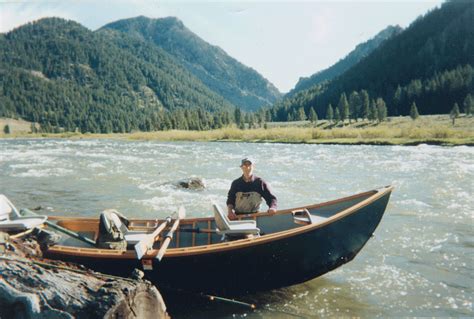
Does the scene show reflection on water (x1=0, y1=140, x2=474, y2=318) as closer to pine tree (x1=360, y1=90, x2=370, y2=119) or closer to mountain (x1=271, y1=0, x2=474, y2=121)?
pine tree (x1=360, y1=90, x2=370, y2=119)

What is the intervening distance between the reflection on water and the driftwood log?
197 centimetres

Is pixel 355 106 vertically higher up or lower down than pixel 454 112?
higher up

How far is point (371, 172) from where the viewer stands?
23125 mm

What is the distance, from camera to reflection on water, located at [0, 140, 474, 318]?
6.50 meters

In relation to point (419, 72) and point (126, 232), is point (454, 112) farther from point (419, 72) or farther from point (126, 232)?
point (126, 232)

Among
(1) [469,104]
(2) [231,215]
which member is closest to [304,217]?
(2) [231,215]

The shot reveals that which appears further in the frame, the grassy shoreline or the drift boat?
the grassy shoreline

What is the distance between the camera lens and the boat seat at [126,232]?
23.5 ft

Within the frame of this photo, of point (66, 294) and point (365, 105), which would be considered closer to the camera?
point (66, 294)

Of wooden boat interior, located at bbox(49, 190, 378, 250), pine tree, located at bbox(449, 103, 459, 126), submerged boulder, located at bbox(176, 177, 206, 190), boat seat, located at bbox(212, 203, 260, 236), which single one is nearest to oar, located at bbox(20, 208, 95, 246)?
wooden boat interior, located at bbox(49, 190, 378, 250)

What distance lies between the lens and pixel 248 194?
26.7 feet

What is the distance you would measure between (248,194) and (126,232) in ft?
8.48

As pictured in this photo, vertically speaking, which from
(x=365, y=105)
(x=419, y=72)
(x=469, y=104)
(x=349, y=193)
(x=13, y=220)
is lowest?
(x=349, y=193)

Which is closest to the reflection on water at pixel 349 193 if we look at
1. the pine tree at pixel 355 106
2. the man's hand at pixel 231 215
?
the man's hand at pixel 231 215
